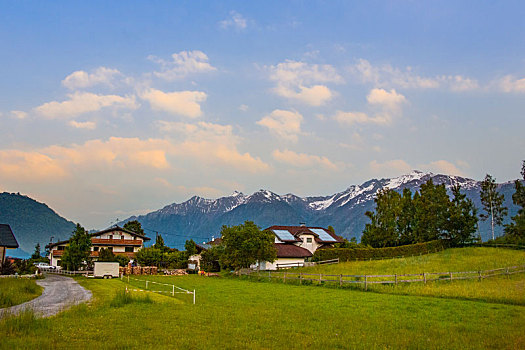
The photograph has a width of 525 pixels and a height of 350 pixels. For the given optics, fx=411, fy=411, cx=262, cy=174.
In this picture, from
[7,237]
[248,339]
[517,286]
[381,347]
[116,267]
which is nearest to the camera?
[381,347]

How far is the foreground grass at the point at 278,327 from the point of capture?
13.5 meters

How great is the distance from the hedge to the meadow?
45695mm

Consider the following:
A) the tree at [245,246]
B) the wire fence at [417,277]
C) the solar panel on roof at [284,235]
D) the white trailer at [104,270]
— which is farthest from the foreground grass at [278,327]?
the solar panel on roof at [284,235]

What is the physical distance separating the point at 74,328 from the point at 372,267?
47167mm

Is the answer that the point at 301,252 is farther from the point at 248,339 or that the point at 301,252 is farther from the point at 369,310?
the point at 248,339

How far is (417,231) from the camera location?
3167 inches

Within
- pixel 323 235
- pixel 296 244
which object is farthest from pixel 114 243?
pixel 323 235

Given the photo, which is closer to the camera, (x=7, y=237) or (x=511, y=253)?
(x=7, y=237)

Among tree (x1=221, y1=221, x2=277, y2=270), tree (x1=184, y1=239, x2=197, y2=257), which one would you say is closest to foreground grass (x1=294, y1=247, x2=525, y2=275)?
tree (x1=221, y1=221, x2=277, y2=270)

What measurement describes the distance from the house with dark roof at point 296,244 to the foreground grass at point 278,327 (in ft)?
162

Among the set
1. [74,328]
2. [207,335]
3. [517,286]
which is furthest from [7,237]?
[517,286]

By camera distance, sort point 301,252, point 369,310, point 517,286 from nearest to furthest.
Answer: point 369,310
point 517,286
point 301,252

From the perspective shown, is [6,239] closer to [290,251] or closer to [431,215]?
[290,251]

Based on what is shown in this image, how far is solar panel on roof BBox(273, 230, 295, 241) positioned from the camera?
267 feet
